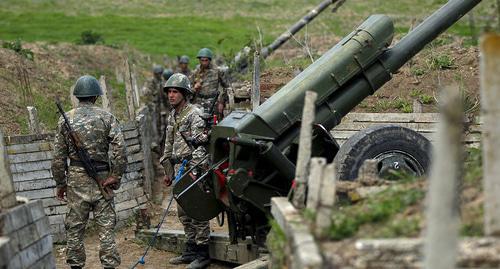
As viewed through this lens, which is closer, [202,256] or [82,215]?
[82,215]

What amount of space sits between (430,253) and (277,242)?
257cm

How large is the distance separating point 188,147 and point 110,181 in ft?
4.29

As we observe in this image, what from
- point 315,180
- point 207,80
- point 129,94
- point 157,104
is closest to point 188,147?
→ point 315,180

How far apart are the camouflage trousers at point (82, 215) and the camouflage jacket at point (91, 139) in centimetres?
14

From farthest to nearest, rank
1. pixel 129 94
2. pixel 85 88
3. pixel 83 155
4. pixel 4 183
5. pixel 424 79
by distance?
pixel 129 94
pixel 424 79
pixel 85 88
pixel 83 155
pixel 4 183

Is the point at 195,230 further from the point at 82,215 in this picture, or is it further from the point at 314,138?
the point at 314,138

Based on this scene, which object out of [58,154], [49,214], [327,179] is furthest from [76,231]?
[327,179]

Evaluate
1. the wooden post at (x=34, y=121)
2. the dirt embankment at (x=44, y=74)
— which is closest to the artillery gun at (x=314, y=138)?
the wooden post at (x=34, y=121)

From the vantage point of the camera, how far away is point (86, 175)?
9.20 m

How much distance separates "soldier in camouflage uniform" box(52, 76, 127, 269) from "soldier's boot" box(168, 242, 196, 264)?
1089 millimetres

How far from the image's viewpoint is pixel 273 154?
27.9 ft

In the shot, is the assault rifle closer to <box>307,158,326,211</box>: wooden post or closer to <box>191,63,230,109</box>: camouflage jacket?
<box>307,158,326,211</box>: wooden post

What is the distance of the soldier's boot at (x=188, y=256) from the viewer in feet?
33.5

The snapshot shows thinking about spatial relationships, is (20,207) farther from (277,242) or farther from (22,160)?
(22,160)
